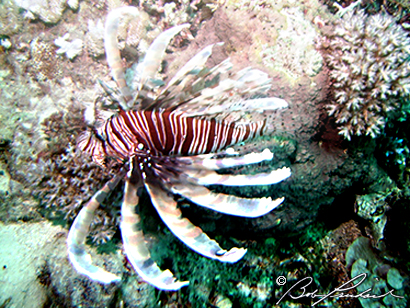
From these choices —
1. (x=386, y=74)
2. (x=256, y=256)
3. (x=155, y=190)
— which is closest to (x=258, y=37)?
(x=386, y=74)

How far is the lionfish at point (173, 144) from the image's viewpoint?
1603 mm

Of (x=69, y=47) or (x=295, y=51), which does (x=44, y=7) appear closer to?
(x=69, y=47)

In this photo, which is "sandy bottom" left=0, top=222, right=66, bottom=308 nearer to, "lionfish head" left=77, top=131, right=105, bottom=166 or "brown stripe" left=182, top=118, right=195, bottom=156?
"lionfish head" left=77, top=131, right=105, bottom=166

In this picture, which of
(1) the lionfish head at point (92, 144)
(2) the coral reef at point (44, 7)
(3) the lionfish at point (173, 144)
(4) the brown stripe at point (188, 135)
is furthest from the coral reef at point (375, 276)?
(2) the coral reef at point (44, 7)

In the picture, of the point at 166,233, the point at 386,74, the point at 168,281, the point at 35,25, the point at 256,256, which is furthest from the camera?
the point at 35,25

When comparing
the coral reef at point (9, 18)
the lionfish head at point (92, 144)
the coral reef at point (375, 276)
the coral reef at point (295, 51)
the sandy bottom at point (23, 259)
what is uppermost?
the coral reef at point (295, 51)

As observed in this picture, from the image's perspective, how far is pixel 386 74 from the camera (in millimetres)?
2221

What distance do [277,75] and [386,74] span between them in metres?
1.02

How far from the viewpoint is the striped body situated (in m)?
1.96

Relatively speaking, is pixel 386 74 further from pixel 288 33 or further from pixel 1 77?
pixel 1 77

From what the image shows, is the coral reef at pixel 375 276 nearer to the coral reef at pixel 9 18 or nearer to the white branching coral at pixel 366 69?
the white branching coral at pixel 366 69

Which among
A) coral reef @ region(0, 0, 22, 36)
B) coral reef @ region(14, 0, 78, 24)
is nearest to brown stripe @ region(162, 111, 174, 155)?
coral reef @ region(14, 0, 78, 24)

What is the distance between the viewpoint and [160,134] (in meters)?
2.02

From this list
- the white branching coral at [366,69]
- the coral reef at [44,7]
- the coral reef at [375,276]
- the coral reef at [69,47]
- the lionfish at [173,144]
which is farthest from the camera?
the coral reef at [44,7]
